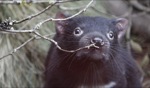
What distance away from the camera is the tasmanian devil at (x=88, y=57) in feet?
10.4

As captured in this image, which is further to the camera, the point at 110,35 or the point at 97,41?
the point at 110,35

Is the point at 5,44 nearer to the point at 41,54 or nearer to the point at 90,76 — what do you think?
the point at 41,54

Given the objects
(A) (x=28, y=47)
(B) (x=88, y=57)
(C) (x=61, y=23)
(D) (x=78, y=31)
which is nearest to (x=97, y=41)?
(B) (x=88, y=57)

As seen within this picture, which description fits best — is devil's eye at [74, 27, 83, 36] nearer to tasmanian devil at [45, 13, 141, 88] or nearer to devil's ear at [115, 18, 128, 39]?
tasmanian devil at [45, 13, 141, 88]

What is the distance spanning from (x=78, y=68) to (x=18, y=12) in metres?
1.00

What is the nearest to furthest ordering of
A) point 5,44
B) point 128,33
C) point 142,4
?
point 5,44 → point 128,33 → point 142,4

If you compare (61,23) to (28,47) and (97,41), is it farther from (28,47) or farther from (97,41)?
(28,47)

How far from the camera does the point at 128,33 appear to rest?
4.95 meters

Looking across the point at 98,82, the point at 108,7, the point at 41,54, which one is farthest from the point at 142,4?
the point at 98,82

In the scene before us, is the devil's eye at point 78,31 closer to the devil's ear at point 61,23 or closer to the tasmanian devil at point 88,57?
the tasmanian devil at point 88,57

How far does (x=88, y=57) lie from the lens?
3148 mm

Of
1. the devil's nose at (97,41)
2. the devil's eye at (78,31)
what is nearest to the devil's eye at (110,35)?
the devil's eye at (78,31)

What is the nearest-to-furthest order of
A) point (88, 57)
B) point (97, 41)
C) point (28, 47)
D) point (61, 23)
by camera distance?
1. point (97, 41)
2. point (88, 57)
3. point (61, 23)
4. point (28, 47)

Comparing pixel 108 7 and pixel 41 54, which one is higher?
pixel 108 7
